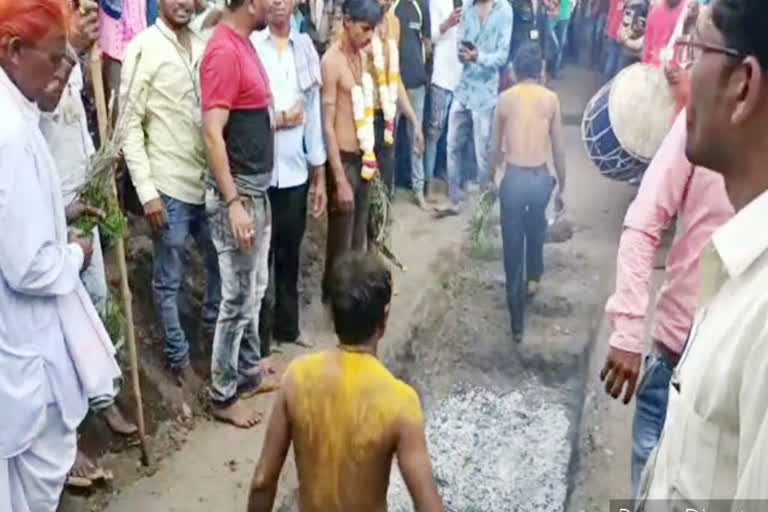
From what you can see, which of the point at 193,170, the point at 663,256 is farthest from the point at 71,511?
the point at 663,256

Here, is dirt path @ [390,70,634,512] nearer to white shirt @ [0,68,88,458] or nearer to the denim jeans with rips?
the denim jeans with rips

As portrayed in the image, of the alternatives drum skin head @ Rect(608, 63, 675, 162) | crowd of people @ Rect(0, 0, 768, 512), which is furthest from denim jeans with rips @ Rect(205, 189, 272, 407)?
drum skin head @ Rect(608, 63, 675, 162)

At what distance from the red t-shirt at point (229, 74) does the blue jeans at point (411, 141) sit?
3832 mm

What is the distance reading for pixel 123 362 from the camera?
468 cm

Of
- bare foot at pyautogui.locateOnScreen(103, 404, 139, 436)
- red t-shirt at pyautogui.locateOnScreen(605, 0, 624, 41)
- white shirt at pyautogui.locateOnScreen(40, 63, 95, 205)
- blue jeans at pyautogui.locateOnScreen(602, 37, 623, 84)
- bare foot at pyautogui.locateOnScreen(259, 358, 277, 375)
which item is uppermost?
white shirt at pyautogui.locateOnScreen(40, 63, 95, 205)

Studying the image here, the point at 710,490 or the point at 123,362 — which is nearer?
the point at 710,490

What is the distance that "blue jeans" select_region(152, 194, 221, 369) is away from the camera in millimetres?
4711

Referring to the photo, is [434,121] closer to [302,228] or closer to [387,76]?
[387,76]

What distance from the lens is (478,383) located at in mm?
6473

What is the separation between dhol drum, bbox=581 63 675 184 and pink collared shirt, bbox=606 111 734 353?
10.5 feet

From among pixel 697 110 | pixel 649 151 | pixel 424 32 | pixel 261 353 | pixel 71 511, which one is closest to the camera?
pixel 697 110

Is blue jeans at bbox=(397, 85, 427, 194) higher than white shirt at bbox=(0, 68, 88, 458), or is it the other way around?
white shirt at bbox=(0, 68, 88, 458)

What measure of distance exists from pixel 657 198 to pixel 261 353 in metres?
2.93

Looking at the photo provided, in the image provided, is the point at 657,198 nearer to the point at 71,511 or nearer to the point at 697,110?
the point at 697,110
